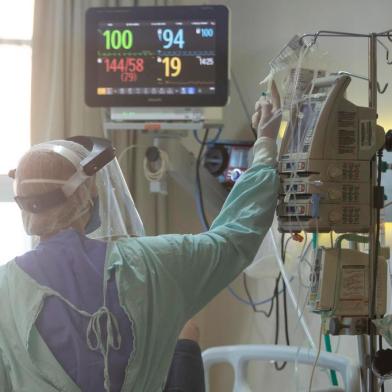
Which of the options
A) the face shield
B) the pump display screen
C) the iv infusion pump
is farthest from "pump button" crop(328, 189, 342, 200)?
the pump display screen

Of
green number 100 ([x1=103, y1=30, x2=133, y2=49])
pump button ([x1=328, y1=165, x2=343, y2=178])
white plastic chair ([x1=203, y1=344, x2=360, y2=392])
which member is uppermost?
green number 100 ([x1=103, y1=30, x2=133, y2=49])

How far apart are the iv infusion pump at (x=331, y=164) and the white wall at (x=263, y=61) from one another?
73 cm

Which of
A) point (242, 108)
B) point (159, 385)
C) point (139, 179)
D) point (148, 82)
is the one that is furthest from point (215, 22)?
point (159, 385)

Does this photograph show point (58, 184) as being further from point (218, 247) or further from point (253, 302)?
point (253, 302)

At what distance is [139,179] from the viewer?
2369 millimetres

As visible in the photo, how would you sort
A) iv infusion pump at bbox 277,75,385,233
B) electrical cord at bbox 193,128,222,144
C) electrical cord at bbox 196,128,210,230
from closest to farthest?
iv infusion pump at bbox 277,75,385,233
electrical cord at bbox 196,128,210,230
electrical cord at bbox 193,128,222,144

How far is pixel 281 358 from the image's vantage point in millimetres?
1833

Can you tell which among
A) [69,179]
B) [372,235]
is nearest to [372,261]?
[372,235]

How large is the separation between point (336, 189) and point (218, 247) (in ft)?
1.00

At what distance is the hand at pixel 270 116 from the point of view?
4.68ft

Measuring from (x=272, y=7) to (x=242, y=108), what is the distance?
16.4 inches

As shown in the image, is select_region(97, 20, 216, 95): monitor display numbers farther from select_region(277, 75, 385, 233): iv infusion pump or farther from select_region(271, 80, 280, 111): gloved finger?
select_region(277, 75, 385, 233): iv infusion pump

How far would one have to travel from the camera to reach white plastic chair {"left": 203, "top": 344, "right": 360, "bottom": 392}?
166 cm

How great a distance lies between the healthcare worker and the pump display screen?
72cm
